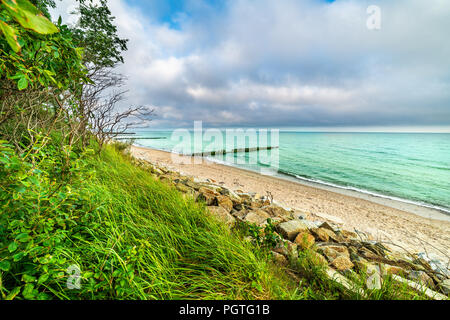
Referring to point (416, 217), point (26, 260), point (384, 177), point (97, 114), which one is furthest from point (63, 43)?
point (384, 177)

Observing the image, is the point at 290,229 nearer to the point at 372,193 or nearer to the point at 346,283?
the point at 346,283

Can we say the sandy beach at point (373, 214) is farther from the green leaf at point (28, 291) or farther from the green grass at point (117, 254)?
the green leaf at point (28, 291)

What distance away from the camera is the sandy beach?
5977mm

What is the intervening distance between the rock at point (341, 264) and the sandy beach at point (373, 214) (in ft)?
12.0

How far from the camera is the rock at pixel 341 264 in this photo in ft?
8.29

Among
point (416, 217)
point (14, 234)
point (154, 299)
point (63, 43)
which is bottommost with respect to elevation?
point (416, 217)

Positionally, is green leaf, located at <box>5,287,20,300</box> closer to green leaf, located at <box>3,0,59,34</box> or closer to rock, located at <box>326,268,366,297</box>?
→ green leaf, located at <box>3,0,59,34</box>

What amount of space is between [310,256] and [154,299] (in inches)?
79.8

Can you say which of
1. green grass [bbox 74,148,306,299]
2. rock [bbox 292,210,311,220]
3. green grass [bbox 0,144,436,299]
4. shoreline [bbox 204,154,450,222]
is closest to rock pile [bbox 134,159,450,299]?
green grass [bbox 0,144,436,299]

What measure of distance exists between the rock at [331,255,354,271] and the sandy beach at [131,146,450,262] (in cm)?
364

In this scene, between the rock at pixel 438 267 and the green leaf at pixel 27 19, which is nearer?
the green leaf at pixel 27 19

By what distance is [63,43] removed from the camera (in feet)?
5.18

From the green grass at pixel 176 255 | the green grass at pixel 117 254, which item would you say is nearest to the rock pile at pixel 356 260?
the green grass at pixel 117 254
